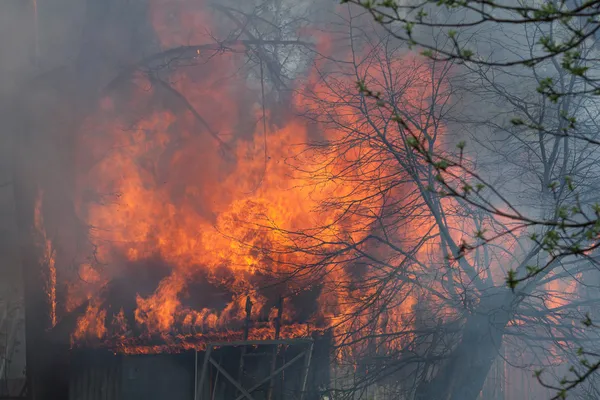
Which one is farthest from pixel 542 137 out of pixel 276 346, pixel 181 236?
pixel 181 236

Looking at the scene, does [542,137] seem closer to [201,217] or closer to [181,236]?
[201,217]

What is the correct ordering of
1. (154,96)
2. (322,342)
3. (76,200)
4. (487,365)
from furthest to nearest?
(154,96), (76,200), (322,342), (487,365)

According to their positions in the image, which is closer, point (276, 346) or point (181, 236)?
point (276, 346)

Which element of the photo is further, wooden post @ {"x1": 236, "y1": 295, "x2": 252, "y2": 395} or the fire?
the fire

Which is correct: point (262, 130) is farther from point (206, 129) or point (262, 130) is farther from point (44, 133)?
point (44, 133)

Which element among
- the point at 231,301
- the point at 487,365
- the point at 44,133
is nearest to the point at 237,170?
the point at 231,301

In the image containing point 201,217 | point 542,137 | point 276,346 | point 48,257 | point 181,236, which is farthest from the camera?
point 201,217

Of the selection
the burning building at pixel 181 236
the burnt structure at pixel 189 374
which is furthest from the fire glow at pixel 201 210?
the burnt structure at pixel 189 374

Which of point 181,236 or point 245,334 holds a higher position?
point 181,236

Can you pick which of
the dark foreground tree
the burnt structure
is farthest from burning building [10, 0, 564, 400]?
the dark foreground tree

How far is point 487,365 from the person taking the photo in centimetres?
865

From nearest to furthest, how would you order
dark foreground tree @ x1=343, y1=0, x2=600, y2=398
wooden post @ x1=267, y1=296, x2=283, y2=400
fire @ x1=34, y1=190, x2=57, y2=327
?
dark foreground tree @ x1=343, y1=0, x2=600, y2=398 < wooden post @ x1=267, y1=296, x2=283, y2=400 < fire @ x1=34, y1=190, x2=57, y2=327

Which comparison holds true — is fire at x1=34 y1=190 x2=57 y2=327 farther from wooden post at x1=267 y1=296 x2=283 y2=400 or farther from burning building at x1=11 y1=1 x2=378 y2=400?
wooden post at x1=267 y1=296 x2=283 y2=400

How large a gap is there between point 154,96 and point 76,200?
2550 mm
